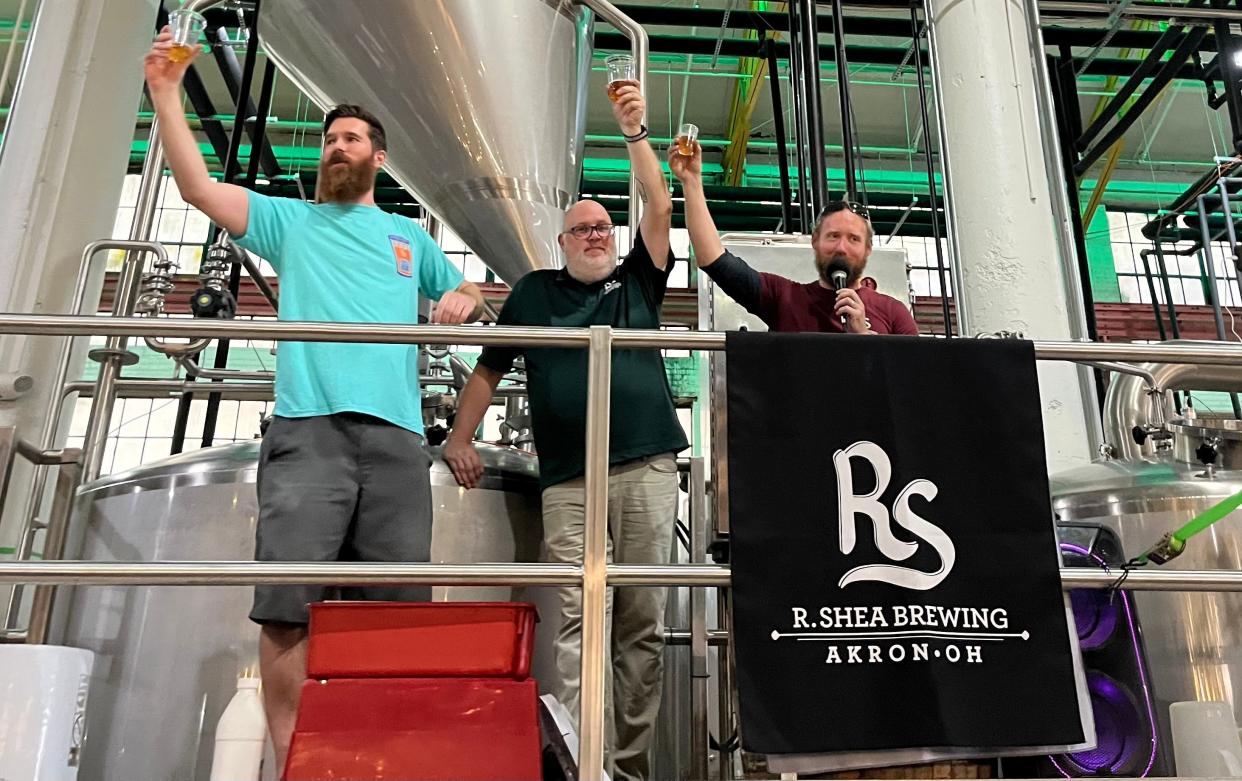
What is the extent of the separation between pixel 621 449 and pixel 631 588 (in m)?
0.31

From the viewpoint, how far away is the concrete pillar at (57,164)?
3.16 metres

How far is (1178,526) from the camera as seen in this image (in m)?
2.50

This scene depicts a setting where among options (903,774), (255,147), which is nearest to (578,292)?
(903,774)

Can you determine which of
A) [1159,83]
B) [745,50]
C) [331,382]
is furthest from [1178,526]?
[745,50]

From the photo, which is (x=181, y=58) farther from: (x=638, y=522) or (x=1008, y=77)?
(x=1008, y=77)

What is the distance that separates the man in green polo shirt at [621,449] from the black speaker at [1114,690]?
2.67 ft

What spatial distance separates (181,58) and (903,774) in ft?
5.90

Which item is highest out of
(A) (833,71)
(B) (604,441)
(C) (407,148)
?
(A) (833,71)

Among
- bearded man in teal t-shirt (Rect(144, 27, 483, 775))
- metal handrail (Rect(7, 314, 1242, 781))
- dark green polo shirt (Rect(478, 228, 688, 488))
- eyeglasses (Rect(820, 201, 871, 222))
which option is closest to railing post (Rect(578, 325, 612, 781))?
metal handrail (Rect(7, 314, 1242, 781))

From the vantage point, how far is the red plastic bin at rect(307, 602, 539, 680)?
63.6 inches

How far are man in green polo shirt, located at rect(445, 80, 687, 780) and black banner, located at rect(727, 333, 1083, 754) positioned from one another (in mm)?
670

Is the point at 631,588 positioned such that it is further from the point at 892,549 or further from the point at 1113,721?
the point at 1113,721

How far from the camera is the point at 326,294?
6.91 feet

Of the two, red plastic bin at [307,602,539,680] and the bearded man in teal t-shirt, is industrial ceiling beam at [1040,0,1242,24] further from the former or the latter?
red plastic bin at [307,602,539,680]
